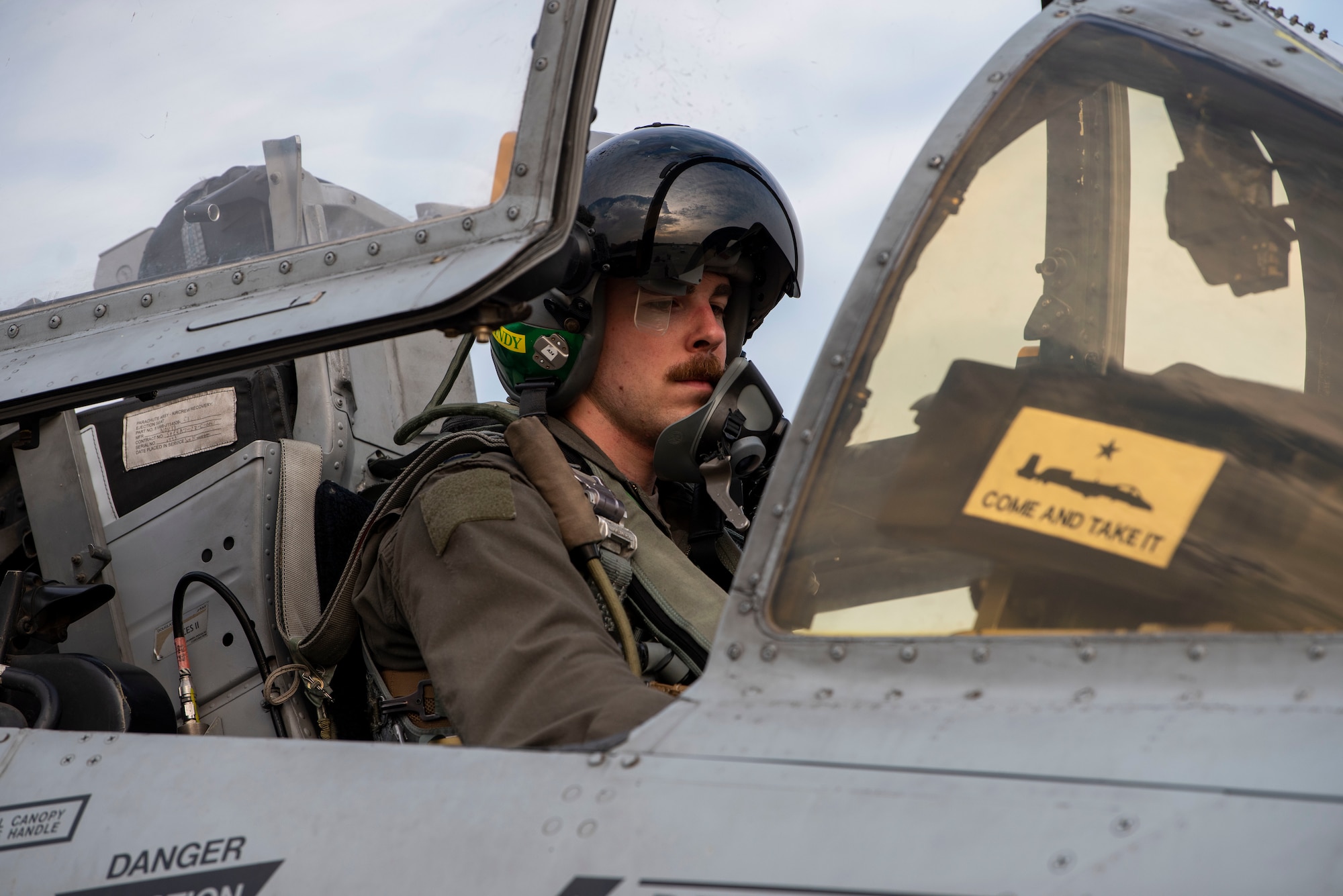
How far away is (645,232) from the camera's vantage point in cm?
217

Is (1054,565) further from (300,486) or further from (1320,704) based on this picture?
(300,486)

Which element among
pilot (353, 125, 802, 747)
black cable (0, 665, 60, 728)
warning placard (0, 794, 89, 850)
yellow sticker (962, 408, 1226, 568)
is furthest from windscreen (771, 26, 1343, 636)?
black cable (0, 665, 60, 728)

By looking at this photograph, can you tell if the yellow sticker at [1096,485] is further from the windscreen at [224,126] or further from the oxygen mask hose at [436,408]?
the oxygen mask hose at [436,408]

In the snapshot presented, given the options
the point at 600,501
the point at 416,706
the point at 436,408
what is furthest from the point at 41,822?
the point at 436,408

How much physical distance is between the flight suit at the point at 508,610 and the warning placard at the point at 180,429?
2.06 ft

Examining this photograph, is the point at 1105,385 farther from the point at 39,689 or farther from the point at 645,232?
the point at 39,689

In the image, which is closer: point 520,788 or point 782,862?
point 782,862

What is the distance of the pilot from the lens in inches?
57.6

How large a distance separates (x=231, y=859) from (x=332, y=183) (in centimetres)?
91

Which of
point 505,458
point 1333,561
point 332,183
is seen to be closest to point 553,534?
point 505,458

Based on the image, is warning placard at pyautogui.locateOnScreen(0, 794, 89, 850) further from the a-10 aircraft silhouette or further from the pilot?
the a-10 aircraft silhouette

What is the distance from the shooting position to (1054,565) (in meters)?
0.99

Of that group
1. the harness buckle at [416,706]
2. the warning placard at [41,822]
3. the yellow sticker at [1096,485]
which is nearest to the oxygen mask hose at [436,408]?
the harness buckle at [416,706]

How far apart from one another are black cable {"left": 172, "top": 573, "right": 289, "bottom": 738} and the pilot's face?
84 cm
